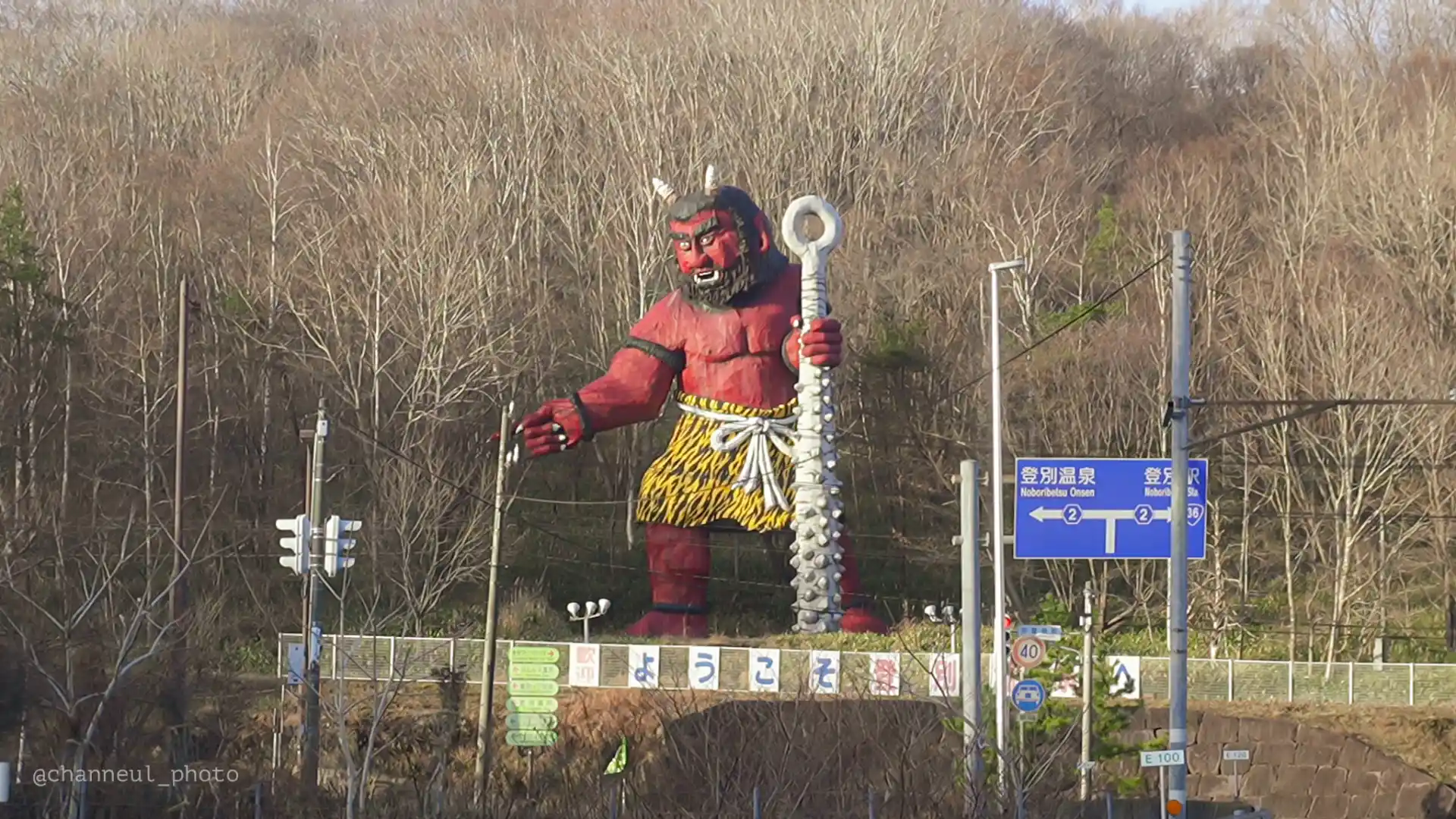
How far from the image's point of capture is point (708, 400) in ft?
102

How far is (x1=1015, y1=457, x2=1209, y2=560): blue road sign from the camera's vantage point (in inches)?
838

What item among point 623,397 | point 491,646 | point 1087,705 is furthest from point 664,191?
point 1087,705

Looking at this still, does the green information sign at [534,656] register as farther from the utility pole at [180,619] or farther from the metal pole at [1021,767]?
the metal pole at [1021,767]

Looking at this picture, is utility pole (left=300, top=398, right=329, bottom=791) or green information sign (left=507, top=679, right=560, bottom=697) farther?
green information sign (left=507, top=679, right=560, bottom=697)

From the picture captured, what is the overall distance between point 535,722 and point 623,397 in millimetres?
8066

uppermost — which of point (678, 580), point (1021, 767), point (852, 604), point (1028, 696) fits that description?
point (678, 580)

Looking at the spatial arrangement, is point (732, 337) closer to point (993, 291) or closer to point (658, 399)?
point (658, 399)

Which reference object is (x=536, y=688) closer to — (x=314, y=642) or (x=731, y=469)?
(x=314, y=642)

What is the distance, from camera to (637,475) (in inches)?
1737

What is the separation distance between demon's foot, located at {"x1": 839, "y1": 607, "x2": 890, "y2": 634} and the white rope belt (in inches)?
70.8

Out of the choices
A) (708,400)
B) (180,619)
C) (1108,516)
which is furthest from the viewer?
(708,400)

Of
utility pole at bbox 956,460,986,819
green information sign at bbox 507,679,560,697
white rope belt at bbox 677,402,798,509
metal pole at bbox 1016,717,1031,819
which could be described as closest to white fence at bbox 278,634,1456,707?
white rope belt at bbox 677,402,798,509

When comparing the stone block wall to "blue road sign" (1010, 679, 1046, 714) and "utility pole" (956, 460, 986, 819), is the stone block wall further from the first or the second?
"utility pole" (956, 460, 986, 819)

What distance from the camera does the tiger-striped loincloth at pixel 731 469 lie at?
31.0 metres
